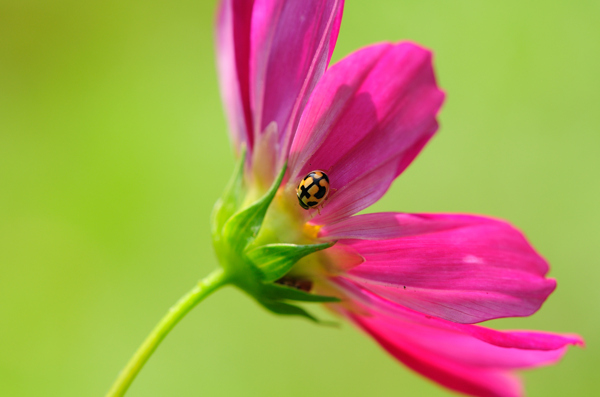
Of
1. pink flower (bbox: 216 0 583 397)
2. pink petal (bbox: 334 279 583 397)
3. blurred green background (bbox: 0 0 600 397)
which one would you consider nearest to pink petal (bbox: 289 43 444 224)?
pink flower (bbox: 216 0 583 397)

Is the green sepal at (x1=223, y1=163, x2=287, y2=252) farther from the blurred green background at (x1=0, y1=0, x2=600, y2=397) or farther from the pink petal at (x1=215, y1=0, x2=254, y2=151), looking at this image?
the blurred green background at (x1=0, y1=0, x2=600, y2=397)

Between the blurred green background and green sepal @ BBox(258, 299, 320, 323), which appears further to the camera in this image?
the blurred green background

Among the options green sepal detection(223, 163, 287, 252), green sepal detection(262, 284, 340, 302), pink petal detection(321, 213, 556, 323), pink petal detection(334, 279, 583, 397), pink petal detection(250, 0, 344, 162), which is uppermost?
pink petal detection(250, 0, 344, 162)

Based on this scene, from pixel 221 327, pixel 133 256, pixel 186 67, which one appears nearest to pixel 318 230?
pixel 221 327

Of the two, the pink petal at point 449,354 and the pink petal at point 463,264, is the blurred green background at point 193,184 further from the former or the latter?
the pink petal at point 463,264

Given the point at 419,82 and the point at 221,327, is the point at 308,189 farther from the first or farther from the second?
the point at 221,327

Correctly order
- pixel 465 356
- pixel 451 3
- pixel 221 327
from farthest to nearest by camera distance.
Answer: pixel 451 3, pixel 221 327, pixel 465 356

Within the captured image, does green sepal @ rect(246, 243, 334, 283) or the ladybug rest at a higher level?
the ladybug

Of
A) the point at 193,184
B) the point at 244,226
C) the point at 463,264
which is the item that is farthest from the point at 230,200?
the point at 193,184
